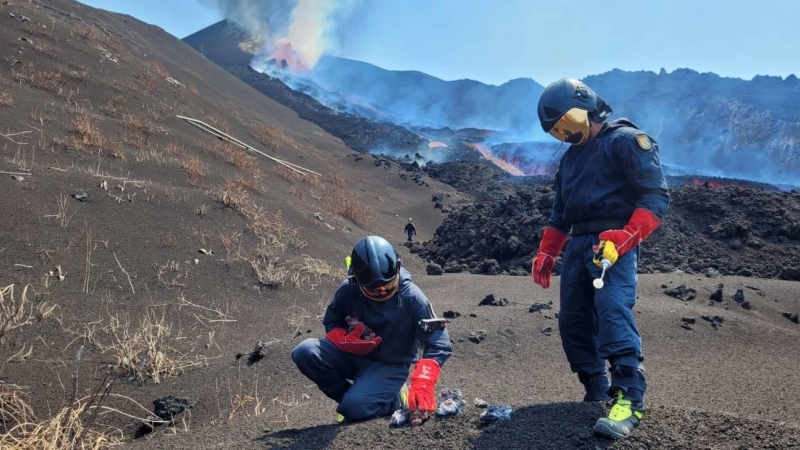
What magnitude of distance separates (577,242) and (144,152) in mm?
8643

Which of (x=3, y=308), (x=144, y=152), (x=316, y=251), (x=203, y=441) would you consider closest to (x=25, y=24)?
(x=144, y=152)

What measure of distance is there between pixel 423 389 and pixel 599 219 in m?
1.39

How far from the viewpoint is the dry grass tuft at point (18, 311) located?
4586mm

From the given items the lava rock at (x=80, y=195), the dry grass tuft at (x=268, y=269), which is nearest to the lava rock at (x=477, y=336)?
the dry grass tuft at (x=268, y=269)

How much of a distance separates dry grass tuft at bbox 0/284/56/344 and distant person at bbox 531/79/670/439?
431 centimetres

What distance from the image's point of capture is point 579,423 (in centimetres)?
256

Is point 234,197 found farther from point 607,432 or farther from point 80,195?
point 607,432

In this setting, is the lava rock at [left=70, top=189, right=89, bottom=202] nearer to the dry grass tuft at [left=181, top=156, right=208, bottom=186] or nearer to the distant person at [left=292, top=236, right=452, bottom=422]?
the dry grass tuft at [left=181, top=156, right=208, bottom=186]

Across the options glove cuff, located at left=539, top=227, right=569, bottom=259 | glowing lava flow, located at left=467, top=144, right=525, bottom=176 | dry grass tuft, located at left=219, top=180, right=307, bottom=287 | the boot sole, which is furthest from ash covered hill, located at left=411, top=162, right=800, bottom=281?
glowing lava flow, located at left=467, top=144, right=525, bottom=176

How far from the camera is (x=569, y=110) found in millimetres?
3133

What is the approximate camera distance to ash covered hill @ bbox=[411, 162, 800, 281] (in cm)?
931

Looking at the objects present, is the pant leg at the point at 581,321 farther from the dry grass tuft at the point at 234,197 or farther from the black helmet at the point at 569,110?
the dry grass tuft at the point at 234,197

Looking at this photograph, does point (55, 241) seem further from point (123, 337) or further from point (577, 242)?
point (577, 242)

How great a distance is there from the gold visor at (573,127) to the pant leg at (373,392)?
170 centimetres
